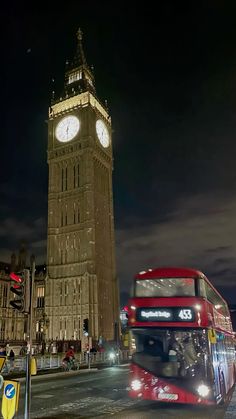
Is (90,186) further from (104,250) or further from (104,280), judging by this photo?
(104,280)

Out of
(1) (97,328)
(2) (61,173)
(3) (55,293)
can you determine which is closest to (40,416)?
(1) (97,328)

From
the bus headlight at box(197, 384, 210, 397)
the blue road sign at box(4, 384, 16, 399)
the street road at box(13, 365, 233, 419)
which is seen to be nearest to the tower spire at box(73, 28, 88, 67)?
the street road at box(13, 365, 233, 419)

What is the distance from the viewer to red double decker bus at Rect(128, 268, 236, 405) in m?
11.3

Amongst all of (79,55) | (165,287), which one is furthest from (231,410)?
(79,55)

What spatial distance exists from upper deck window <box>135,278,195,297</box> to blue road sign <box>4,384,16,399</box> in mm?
5434

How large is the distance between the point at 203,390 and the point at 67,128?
69.2 metres

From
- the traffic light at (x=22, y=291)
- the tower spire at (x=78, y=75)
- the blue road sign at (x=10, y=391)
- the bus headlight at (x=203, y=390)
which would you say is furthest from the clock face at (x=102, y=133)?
the blue road sign at (x=10, y=391)

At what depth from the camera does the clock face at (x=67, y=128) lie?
2940 inches

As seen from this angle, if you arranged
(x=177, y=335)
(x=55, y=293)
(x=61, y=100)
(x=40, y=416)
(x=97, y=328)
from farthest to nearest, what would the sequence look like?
A: 1. (x=61, y=100)
2. (x=55, y=293)
3. (x=97, y=328)
4. (x=177, y=335)
5. (x=40, y=416)

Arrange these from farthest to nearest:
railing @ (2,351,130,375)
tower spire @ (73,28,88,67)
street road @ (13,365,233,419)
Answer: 1. tower spire @ (73,28,88,67)
2. railing @ (2,351,130,375)
3. street road @ (13,365,233,419)

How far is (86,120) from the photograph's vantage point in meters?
73.6

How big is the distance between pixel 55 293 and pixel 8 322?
13.1 meters

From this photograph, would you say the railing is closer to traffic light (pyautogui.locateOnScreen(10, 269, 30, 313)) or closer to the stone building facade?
traffic light (pyautogui.locateOnScreen(10, 269, 30, 313))

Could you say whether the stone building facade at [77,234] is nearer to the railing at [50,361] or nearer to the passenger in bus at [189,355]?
the railing at [50,361]
